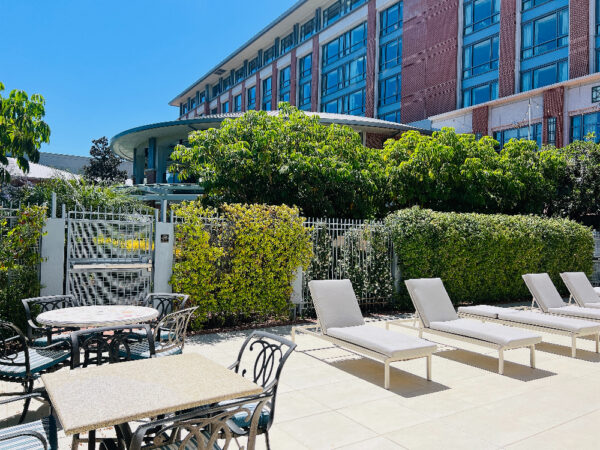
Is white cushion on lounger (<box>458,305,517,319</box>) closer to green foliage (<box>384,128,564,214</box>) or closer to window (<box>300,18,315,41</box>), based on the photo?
green foliage (<box>384,128,564,214</box>)

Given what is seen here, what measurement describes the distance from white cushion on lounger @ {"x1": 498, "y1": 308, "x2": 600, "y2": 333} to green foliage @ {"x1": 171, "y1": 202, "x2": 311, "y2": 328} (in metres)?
4.04

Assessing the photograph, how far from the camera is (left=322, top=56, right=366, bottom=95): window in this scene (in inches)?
1435

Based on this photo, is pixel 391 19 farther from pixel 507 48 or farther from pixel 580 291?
pixel 580 291

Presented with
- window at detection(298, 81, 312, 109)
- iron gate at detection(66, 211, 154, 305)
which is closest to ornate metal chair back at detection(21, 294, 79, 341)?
iron gate at detection(66, 211, 154, 305)

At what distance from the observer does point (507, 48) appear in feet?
89.7

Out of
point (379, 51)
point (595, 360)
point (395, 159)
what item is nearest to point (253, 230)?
point (595, 360)

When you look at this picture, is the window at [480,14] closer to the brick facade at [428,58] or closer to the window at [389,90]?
the brick facade at [428,58]

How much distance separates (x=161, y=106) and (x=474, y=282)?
6155cm

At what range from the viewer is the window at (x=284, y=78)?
43.4 m

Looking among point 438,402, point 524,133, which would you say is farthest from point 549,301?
point 524,133

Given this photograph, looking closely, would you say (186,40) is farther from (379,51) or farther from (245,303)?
(245,303)

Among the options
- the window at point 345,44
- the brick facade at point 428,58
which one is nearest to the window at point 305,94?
the window at point 345,44

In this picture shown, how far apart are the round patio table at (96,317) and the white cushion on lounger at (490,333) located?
4264 mm

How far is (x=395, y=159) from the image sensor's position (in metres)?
15.7
